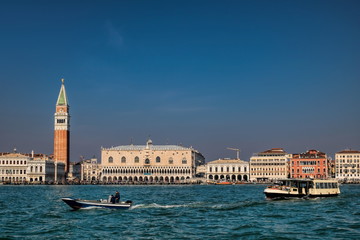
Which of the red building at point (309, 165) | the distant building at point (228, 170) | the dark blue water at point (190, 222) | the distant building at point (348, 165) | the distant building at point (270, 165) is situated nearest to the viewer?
the dark blue water at point (190, 222)

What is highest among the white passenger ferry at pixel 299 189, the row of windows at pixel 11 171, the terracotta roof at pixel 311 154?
the terracotta roof at pixel 311 154

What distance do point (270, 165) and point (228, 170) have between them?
39.3ft

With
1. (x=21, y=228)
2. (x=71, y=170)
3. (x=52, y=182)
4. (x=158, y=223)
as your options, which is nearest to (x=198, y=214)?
(x=158, y=223)

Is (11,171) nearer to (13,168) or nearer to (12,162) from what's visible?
(13,168)

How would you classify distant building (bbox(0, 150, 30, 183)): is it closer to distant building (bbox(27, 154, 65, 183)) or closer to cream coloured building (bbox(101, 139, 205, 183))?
distant building (bbox(27, 154, 65, 183))

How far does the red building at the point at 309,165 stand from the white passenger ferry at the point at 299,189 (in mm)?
78655

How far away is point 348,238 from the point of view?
24094 mm

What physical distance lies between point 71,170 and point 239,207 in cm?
12792

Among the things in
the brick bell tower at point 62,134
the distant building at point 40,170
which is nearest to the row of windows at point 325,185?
the distant building at point 40,170

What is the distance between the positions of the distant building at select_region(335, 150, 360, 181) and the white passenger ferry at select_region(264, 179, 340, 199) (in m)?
85.0

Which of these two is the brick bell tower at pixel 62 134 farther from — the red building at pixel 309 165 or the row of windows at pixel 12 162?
the red building at pixel 309 165

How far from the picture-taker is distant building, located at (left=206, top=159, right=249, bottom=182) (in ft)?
459

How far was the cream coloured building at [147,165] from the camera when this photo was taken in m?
142

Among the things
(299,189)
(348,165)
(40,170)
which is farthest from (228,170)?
(299,189)
